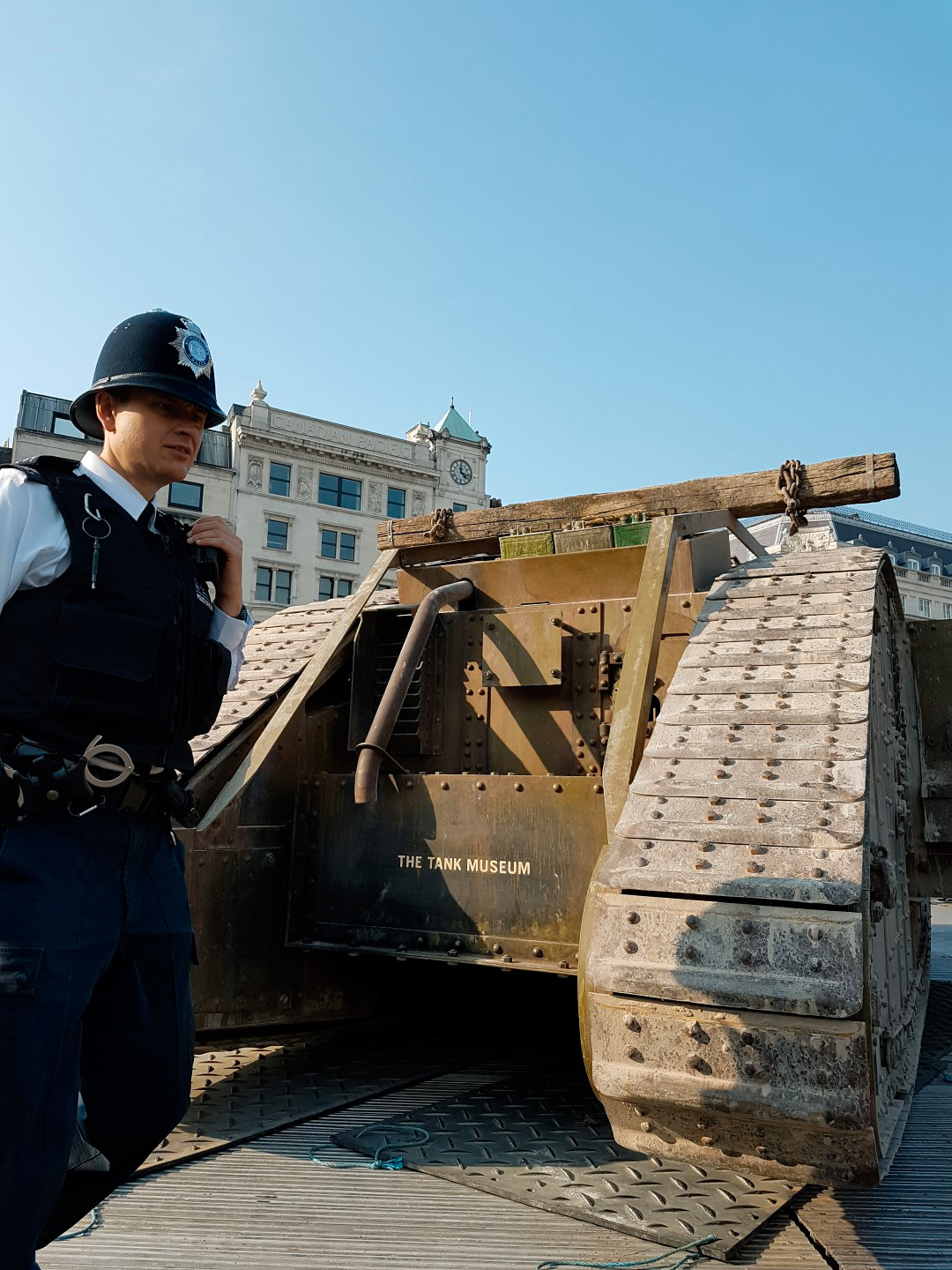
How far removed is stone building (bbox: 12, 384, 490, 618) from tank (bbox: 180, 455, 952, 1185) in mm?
30957

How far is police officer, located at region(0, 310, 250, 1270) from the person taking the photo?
2.05 metres

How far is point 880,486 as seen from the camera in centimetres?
471

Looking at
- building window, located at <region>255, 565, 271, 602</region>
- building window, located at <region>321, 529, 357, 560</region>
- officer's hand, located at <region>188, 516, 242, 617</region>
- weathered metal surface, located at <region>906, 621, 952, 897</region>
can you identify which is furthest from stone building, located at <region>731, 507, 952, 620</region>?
officer's hand, located at <region>188, 516, 242, 617</region>

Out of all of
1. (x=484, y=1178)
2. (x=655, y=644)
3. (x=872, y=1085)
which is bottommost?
(x=484, y=1178)

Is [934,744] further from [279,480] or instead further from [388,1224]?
[279,480]

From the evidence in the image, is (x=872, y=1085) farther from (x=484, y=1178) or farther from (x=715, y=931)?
(x=484, y=1178)

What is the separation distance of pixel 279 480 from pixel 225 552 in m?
36.8

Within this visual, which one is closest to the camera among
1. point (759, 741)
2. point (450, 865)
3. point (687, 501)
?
point (759, 741)

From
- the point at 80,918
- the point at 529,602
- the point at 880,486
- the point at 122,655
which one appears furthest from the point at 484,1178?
the point at 880,486

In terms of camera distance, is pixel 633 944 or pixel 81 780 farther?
pixel 633 944

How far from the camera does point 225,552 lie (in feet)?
9.04

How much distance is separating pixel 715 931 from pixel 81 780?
159 cm

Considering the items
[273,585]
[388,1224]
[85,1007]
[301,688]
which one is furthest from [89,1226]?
[273,585]

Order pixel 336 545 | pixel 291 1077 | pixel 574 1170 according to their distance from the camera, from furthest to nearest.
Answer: pixel 336 545 → pixel 291 1077 → pixel 574 1170
